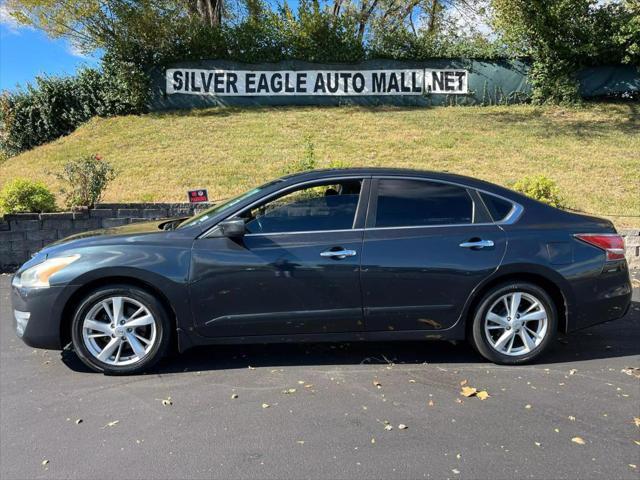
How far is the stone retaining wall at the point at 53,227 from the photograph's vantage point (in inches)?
304

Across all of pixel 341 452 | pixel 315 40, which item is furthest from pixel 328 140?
pixel 341 452

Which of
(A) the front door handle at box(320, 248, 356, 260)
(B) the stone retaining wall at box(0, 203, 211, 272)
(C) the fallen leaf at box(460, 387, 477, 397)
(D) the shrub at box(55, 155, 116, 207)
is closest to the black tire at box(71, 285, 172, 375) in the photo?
(A) the front door handle at box(320, 248, 356, 260)

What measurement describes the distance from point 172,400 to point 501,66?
1623 centimetres

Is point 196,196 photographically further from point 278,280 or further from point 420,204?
point 420,204

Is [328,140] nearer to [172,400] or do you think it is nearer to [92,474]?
[172,400]

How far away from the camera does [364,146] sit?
13633 millimetres

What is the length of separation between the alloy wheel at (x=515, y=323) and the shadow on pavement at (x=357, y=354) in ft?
0.90

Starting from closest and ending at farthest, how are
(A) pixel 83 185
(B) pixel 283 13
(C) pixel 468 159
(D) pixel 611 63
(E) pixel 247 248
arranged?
(E) pixel 247 248
(A) pixel 83 185
(C) pixel 468 159
(D) pixel 611 63
(B) pixel 283 13

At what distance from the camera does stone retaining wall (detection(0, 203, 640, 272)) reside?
7.73m

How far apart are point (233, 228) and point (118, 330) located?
116cm

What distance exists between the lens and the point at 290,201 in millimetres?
4289

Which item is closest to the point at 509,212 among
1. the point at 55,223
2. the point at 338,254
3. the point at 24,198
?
the point at 338,254

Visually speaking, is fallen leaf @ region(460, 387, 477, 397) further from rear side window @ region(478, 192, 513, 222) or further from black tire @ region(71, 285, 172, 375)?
black tire @ region(71, 285, 172, 375)

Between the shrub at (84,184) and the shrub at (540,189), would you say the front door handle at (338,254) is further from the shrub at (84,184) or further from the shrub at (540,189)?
the shrub at (84,184)
